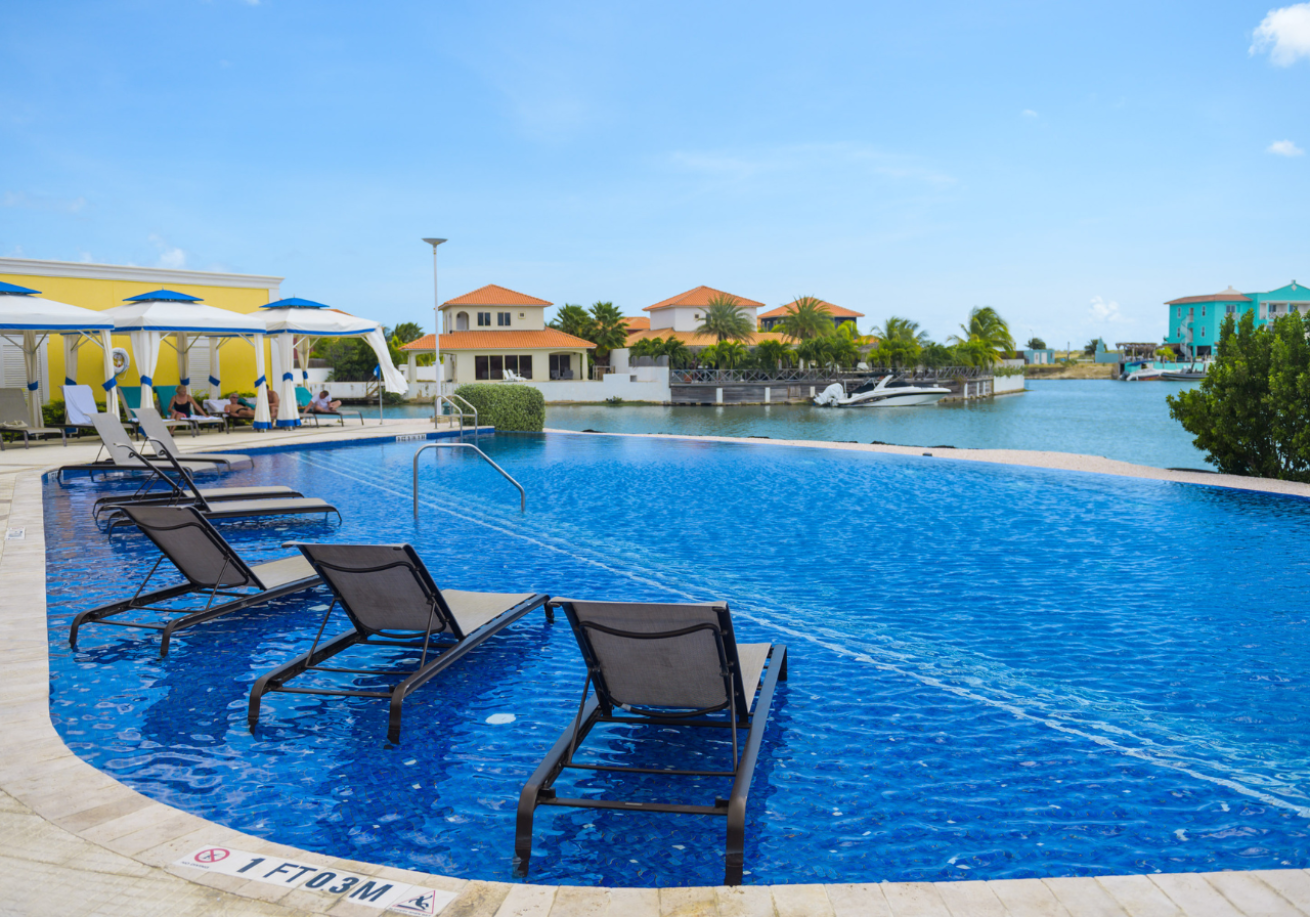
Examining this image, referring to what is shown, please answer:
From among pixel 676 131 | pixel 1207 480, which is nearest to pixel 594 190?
pixel 676 131

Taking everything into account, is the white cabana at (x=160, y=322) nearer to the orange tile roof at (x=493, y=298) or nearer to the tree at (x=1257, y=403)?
the tree at (x=1257, y=403)

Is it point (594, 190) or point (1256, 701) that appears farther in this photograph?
point (594, 190)

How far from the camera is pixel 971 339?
300ft

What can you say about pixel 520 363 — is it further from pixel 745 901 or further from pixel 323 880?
pixel 745 901

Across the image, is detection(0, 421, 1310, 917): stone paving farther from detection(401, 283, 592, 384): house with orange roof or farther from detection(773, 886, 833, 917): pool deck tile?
detection(401, 283, 592, 384): house with orange roof

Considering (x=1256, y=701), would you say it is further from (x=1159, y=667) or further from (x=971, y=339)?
(x=971, y=339)

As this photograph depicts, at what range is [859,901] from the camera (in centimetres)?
257

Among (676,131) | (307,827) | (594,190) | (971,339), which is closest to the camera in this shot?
(307,827)

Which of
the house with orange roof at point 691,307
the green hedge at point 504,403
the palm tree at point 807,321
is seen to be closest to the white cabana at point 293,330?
the green hedge at point 504,403

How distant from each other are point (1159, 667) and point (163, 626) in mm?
6280

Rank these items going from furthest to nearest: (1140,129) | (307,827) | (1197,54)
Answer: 1. (1140,129)
2. (1197,54)
3. (307,827)

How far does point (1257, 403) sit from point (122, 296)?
28.5 metres

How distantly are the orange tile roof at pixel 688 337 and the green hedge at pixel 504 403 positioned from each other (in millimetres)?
49394

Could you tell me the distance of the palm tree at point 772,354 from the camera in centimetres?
7050
